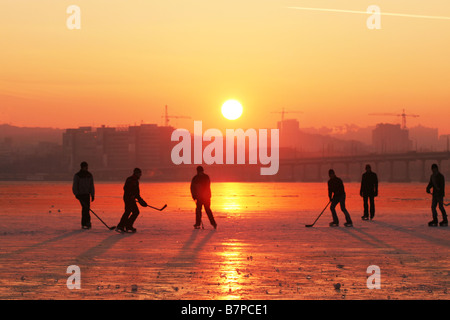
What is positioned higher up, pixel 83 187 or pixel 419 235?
pixel 83 187

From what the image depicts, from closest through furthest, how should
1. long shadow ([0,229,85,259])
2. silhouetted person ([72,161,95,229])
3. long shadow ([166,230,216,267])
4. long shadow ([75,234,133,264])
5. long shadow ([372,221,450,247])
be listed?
long shadow ([166,230,216,267])
long shadow ([75,234,133,264])
long shadow ([0,229,85,259])
long shadow ([372,221,450,247])
silhouetted person ([72,161,95,229])

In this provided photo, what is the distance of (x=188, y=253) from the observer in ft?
47.0

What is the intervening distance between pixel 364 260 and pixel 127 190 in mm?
8171

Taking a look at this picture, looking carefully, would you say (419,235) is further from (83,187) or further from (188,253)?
(83,187)

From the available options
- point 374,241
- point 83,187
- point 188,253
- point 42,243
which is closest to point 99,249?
point 42,243

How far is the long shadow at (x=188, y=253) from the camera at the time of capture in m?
12.7

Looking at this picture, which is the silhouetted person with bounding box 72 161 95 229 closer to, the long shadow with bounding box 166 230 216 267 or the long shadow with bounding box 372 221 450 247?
the long shadow with bounding box 166 230 216 267

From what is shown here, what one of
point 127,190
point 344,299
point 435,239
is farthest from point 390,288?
point 127,190

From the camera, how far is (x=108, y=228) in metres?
20.2

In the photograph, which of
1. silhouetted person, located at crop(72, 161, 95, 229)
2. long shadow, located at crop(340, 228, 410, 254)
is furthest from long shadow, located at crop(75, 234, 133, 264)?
long shadow, located at crop(340, 228, 410, 254)

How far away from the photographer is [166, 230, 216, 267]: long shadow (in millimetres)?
12727

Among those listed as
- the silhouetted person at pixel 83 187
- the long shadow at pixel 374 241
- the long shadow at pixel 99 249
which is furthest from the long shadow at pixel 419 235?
the silhouetted person at pixel 83 187

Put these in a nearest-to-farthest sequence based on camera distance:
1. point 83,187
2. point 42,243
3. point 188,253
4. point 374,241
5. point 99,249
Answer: point 188,253
point 99,249
point 42,243
point 374,241
point 83,187
